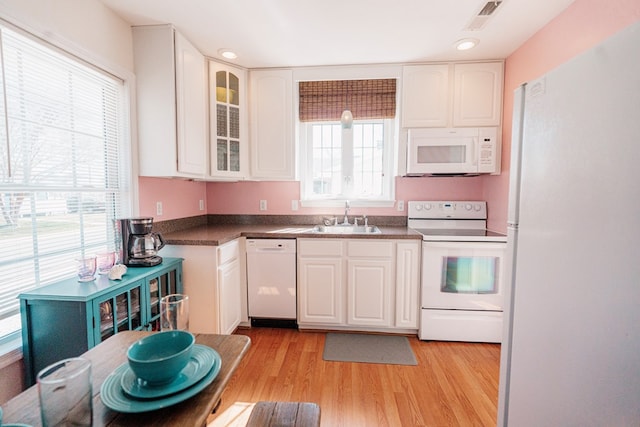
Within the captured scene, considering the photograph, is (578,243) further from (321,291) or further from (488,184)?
(488,184)

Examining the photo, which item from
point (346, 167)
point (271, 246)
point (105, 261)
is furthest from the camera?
point (346, 167)

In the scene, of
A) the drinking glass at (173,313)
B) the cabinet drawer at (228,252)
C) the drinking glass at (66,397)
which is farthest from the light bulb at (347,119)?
the drinking glass at (66,397)

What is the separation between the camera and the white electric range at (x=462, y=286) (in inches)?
88.8

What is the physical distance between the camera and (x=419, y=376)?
1.94m

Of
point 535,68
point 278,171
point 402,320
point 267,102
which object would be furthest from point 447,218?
point 267,102

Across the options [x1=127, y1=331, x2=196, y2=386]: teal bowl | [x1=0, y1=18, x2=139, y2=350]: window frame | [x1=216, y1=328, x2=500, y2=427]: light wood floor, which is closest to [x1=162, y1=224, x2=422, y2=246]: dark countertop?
[x1=0, y1=18, x2=139, y2=350]: window frame

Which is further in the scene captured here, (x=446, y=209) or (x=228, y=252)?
(x=446, y=209)

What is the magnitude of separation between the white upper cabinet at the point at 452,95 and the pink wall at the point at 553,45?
0.34 feet

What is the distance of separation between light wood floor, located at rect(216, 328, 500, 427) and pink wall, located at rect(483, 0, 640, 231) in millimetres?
1187

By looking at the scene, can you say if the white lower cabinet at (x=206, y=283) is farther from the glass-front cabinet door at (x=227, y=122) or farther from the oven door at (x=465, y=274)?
the oven door at (x=465, y=274)

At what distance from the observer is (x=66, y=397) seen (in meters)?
0.53

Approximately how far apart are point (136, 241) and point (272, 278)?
3.55ft

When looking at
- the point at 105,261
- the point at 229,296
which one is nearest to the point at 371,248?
the point at 229,296

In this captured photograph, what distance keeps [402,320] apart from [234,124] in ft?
7.47
